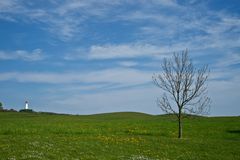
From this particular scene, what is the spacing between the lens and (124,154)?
28047 mm

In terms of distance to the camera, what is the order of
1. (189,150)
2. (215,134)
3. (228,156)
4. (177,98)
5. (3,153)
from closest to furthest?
(3,153) < (228,156) < (189,150) < (177,98) < (215,134)

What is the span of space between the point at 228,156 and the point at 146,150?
605 centimetres

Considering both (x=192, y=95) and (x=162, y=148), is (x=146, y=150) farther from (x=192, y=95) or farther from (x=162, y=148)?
(x=192, y=95)

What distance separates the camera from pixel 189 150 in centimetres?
3250

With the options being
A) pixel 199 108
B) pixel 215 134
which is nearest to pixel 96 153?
pixel 199 108

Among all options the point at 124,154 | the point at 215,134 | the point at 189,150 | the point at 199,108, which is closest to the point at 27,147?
the point at 124,154

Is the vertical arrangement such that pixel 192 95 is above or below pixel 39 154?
above

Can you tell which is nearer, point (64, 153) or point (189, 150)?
point (64, 153)

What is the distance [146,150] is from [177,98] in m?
15.8

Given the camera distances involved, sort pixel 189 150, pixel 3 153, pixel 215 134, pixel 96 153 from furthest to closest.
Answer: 1. pixel 215 134
2. pixel 189 150
3. pixel 96 153
4. pixel 3 153

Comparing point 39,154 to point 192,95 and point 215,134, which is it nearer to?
point 192,95

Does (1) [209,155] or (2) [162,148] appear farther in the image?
(2) [162,148]

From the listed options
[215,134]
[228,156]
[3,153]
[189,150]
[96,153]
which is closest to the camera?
[3,153]

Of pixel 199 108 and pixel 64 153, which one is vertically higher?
pixel 199 108
